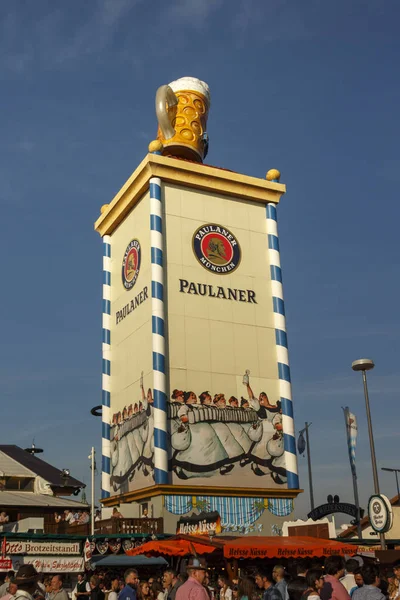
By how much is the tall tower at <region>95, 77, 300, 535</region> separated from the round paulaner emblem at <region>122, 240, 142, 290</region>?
171 mm

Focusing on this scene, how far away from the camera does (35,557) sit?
26.0 meters

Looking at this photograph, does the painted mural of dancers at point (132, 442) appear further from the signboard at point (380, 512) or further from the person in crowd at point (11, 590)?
the person in crowd at point (11, 590)

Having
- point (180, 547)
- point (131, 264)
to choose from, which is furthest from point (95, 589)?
point (131, 264)

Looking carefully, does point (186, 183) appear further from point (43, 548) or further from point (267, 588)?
point (267, 588)

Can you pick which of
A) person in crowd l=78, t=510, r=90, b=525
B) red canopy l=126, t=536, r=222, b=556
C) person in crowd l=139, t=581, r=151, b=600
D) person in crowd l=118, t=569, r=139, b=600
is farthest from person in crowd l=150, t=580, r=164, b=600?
person in crowd l=78, t=510, r=90, b=525

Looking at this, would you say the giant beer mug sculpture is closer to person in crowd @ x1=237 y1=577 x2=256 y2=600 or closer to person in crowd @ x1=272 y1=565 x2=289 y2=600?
person in crowd @ x1=272 y1=565 x2=289 y2=600

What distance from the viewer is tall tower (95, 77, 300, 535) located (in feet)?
113

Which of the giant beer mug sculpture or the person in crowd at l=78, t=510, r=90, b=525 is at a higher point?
the giant beer mug sculpture

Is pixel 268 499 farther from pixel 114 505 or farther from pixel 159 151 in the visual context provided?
pixel 159 151

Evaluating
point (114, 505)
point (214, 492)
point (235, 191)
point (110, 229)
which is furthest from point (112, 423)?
point (235, 191)

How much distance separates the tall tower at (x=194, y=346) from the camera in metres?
34.4

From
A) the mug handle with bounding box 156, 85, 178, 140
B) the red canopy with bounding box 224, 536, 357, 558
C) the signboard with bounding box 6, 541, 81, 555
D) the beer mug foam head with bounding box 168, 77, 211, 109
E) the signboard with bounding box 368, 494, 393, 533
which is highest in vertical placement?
the beer mug foam head with bounding box 168, 77, 211, 109

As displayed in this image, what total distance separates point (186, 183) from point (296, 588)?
30411 mm

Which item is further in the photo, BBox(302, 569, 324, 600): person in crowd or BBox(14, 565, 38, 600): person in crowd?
BBox(302, 569, 324, 600): person in crowd
